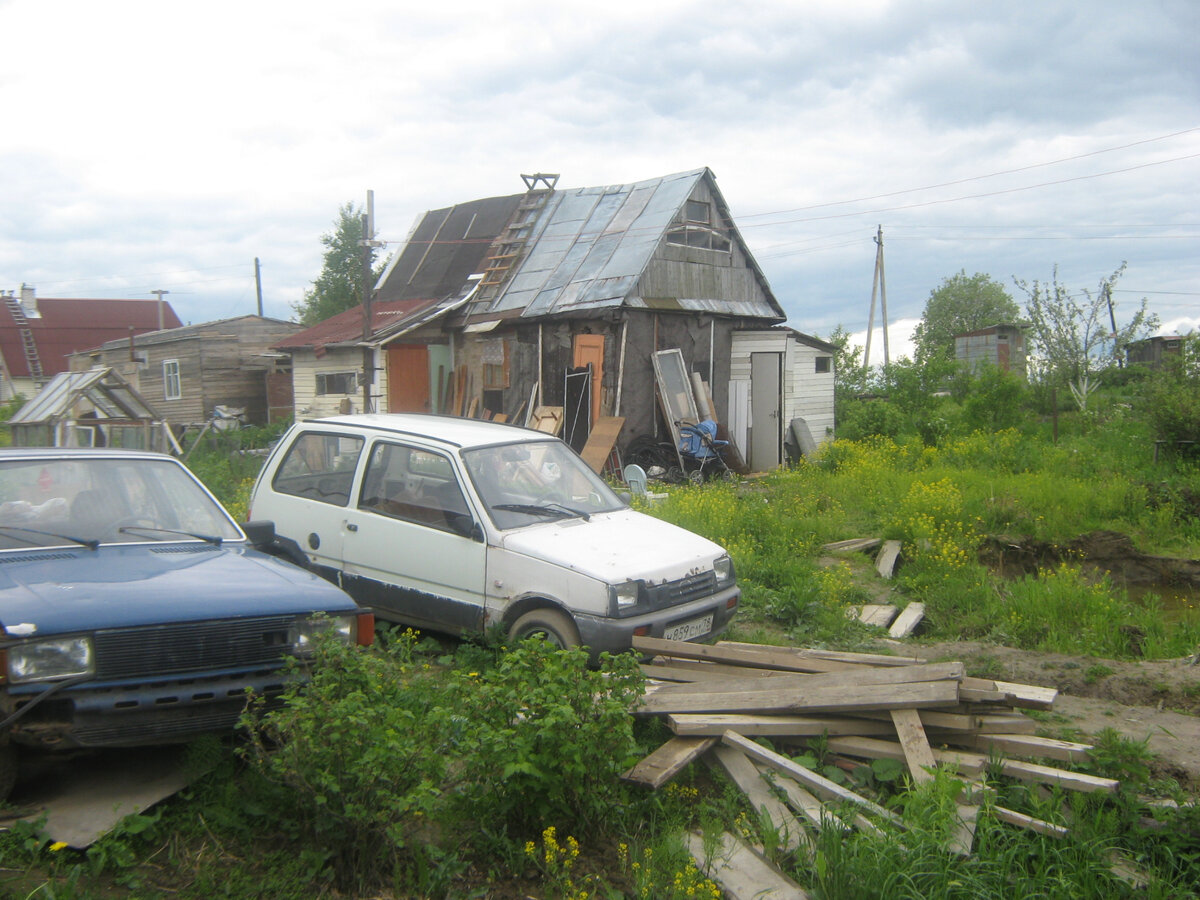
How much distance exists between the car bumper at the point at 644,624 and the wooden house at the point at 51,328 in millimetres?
35571

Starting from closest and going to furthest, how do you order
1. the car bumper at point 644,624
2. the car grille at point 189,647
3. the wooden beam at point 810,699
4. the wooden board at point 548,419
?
1. the car grille at point 189,647
2. the wooden beam at point 810,699
3. the car bumper at point 644,624
4. the wooden board at point 548,419

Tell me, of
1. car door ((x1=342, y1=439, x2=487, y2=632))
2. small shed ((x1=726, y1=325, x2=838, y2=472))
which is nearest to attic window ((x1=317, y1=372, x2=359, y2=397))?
small shed ((x1=726, y1=325, x2=838, y2=472))

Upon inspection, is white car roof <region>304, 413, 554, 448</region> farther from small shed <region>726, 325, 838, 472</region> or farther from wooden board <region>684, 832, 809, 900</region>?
small shed <region>726, 325, 838, 472</region>

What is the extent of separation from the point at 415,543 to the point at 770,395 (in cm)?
1289

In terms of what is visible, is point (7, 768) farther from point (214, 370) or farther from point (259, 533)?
point (214, 370)

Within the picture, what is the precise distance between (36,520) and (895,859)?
4.49 m

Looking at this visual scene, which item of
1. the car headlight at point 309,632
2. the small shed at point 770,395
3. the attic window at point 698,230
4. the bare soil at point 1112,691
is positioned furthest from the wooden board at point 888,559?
the attic window at point 698,230

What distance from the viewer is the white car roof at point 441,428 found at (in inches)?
254

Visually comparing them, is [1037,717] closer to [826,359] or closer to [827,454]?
[827,454]

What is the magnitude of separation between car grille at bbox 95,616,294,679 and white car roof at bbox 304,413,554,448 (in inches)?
99.3

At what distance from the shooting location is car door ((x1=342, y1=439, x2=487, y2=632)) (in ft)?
19.5

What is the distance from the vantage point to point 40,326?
4047cm

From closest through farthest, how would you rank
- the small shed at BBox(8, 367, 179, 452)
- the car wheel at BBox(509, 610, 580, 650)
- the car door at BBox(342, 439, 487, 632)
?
the car wheel at BBox(509, 610, 580, 650) → the car door at BBox(342, 439, 487, 632) → the small shed at BBox(8, 367, 179, 452)

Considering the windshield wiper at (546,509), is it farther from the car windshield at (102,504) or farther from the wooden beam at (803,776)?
the wooden beam at (803,776)
